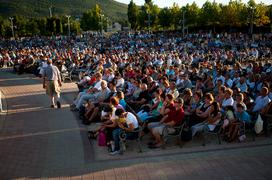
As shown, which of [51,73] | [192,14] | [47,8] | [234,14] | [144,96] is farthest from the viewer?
[47,8]

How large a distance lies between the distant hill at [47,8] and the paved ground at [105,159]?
152 metres

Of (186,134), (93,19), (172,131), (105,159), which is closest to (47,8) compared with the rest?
(93,19)

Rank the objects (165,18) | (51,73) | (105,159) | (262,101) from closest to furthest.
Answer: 1. (105,159)
2. (262,101)
3. (51,73)
4. (165,18)

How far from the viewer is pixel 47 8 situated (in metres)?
166

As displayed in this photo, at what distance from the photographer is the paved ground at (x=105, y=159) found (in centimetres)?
671

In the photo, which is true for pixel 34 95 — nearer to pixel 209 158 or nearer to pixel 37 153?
pixel 37 153

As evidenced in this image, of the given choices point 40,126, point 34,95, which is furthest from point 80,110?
point 34,95

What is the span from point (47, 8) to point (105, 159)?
169576 millimetres

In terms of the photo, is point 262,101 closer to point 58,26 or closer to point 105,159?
point 105,159

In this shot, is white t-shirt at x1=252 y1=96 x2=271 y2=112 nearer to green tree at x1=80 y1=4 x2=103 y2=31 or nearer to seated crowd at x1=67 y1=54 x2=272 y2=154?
seated crowd at x1=67 y1=54 x2=272 y2=154

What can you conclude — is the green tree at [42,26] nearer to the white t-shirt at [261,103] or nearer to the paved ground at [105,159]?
the paved ground at [105,159]

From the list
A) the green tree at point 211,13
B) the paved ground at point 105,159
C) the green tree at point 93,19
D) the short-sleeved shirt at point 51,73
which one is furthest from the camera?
the green tree at point 93,19

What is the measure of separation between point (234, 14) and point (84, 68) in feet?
125

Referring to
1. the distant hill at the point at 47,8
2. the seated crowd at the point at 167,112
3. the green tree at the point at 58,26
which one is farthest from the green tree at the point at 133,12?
the distant hill at the point at 47,8
